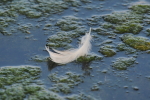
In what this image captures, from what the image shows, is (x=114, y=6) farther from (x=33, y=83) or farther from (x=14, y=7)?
(x=33, y=83)

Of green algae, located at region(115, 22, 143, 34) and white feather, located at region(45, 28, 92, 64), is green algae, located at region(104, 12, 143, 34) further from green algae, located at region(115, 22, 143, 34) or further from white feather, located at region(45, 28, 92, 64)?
white feather, located at region(45, 28, 92, 64)

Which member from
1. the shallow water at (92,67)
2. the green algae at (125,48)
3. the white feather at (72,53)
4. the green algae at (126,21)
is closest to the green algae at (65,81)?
the shallow water at (92,67)

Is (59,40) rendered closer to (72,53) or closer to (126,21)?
(72,53)

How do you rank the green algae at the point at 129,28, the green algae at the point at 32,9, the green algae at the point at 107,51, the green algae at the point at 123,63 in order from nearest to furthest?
the green algae at the point at 123,63 → the green algae at the point at 107,51 → the green algae at the point at 129,28 → the green algae at the point at 32,9

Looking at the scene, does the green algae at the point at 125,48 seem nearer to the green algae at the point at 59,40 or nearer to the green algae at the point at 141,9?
the green algae at the point at 59,40

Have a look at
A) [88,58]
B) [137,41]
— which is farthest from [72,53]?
[137,41]

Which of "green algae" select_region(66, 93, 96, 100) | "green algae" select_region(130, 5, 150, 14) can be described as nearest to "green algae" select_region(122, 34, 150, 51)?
"green algae" select_region(130, 5, 150, 14)
